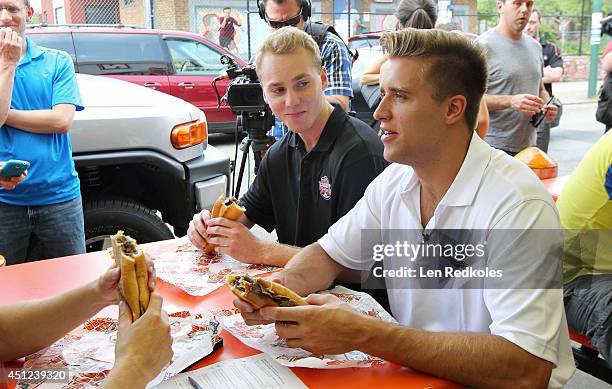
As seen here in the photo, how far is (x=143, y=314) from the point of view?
125cm

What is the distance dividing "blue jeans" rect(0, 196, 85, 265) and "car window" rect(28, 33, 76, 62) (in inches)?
173

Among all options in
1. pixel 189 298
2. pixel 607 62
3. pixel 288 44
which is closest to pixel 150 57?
pixel 607 62

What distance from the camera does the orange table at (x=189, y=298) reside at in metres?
1.25

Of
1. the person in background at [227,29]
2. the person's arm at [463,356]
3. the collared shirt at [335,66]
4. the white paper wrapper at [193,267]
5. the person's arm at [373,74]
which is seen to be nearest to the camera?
the person's arm at [463,356]

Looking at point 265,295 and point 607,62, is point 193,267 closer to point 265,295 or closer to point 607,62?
point 265,295

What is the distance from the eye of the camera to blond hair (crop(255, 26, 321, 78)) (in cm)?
220

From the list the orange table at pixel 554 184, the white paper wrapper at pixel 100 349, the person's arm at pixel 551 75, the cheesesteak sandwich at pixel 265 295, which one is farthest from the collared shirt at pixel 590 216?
the person's arm at pixel 551 75

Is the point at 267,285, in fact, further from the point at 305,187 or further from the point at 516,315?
the point at 305,187

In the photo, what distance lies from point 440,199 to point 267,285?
0.56 meters

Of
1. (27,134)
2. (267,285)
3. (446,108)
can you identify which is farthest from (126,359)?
(27,134)

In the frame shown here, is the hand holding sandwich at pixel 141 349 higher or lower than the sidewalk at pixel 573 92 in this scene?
higher

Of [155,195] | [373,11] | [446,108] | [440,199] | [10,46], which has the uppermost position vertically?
[373,11]

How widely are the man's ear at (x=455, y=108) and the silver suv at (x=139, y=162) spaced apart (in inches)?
83.8

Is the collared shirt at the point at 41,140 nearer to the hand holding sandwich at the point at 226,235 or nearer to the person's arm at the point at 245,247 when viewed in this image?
the hand holding sandwich at the point at 226,235
